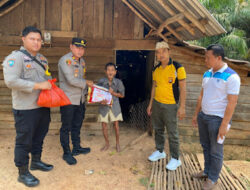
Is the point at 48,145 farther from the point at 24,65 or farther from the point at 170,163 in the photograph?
the point at 170,163

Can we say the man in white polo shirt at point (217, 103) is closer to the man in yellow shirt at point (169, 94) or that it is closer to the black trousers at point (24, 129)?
the man in yellow shirt at point (169, 94)

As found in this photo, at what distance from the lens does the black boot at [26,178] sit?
2923 millimetres

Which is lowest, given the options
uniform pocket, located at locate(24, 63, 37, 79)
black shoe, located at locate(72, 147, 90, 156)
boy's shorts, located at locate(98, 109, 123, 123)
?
black shoe, located at locate(72, 147, 90, 156)

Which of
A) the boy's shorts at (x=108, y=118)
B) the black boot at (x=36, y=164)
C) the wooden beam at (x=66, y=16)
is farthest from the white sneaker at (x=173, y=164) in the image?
the wooden beam at (x=66, y=16)

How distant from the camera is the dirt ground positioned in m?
3.11

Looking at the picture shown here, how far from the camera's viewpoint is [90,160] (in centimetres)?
388

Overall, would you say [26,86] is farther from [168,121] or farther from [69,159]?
[168,121]

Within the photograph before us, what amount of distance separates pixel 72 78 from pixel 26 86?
86 cm

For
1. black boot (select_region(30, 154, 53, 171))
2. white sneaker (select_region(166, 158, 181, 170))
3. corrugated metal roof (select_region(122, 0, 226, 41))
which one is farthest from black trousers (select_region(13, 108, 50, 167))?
corrugated metal roof (select_region(122, 0, 226, 41))

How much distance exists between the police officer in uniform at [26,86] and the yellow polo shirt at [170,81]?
185 centimetres

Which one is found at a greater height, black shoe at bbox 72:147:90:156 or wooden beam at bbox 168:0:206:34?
wooden beam at bbox 168:0:206:34

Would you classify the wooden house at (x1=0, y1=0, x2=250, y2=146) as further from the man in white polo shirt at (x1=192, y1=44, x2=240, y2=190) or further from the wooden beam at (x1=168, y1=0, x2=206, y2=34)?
the man in white polo shirt at (x1=192, y1=44, x2=240, y2=190)

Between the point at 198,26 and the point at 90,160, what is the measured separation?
3259 millimetres

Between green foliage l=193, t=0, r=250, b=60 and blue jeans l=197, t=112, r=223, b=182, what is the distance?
9.47 meters
